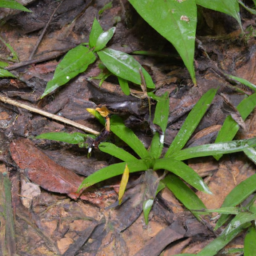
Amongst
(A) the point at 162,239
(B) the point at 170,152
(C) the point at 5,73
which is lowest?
(A) the point at 162,239

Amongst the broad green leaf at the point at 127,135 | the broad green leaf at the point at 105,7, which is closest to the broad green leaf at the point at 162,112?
the broad green leaf at the point at 127,135

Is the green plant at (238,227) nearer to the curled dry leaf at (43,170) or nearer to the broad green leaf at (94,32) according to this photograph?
the curled dry leaf at (43,170)

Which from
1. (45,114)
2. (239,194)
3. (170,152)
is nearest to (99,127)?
(45,114)

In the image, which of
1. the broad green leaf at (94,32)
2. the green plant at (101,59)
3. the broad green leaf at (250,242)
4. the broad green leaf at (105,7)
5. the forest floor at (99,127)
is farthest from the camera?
the broad green leaf at (105,7)

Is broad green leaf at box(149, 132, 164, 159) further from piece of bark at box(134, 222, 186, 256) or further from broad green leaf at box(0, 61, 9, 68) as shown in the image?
broad green leaf at box(0, 61, 9, 68)

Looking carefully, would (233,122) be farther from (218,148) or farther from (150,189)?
(150,189)

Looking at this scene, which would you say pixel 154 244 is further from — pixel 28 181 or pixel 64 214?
pixel 28 181

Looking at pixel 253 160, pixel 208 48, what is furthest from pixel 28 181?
pixel 208 48
